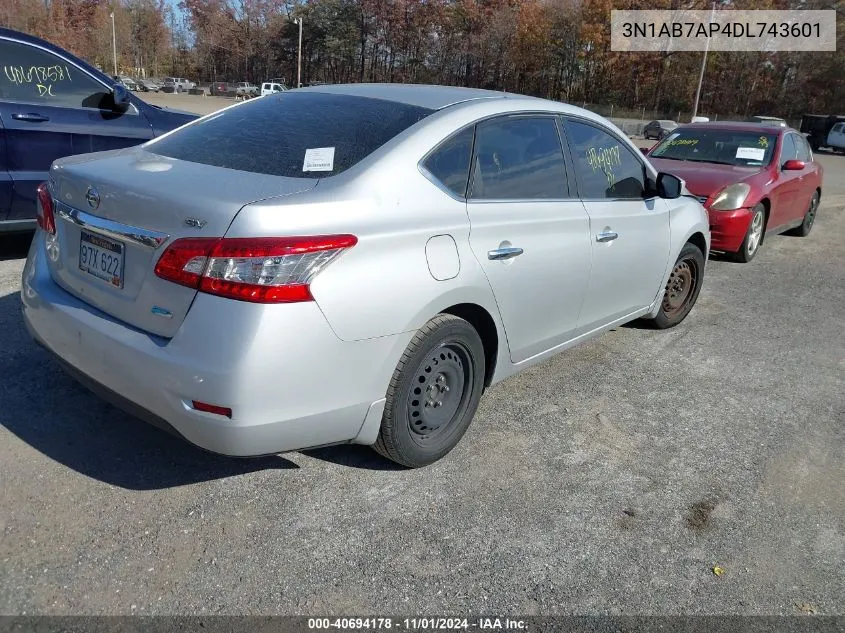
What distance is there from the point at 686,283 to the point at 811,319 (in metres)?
1.48

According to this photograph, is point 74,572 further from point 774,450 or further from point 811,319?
point 811,319

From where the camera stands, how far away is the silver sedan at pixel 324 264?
2.38 meters

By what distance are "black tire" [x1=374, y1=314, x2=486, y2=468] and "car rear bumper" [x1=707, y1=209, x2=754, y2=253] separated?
5276mm

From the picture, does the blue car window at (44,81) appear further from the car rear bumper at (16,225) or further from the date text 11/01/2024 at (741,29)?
the date text 11/01/2024 at (741,29)

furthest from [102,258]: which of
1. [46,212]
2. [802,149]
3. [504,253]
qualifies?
[802,149]

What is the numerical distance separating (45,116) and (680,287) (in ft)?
16.7

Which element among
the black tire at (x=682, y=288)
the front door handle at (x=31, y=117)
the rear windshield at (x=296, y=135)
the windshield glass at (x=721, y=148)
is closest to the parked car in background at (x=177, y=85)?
the windshield glass at (x=721, y=148)

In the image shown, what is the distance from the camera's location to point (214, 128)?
11.2ft

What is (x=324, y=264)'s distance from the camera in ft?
8.03

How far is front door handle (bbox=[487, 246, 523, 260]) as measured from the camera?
10.1 feet

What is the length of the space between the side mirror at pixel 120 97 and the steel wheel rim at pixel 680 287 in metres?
4.64

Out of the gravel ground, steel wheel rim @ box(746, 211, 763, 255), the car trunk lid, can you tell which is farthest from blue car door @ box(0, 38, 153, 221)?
steel wheel rim @ box(746, 211, 763, 255)

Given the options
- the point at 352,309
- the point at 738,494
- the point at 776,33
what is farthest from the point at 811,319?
the point at 776,33

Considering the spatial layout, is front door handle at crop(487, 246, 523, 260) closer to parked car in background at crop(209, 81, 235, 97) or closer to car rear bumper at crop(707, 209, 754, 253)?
car rear bumper at crop(707, 209, 754, 253)
